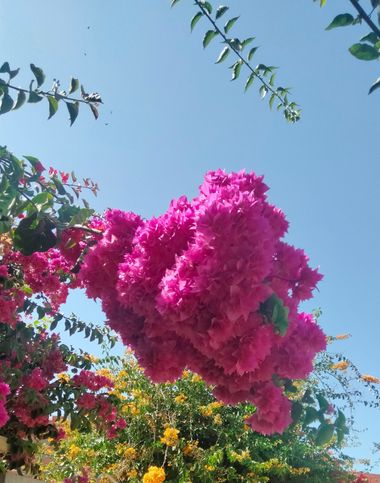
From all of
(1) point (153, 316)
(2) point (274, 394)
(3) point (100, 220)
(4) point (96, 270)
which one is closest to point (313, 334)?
(2) point (274, 394)

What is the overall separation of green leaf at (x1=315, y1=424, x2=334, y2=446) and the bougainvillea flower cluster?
100 mm

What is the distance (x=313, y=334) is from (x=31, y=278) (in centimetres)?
203

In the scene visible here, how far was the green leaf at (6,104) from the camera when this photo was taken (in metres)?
2.01

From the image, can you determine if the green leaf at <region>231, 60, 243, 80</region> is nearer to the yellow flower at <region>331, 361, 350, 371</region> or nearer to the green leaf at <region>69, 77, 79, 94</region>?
the green leaf at <region>69, 77, 79, 94</region>

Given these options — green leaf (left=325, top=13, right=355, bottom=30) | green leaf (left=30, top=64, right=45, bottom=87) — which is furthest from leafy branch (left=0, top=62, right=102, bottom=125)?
green leaf (left=325, top=13, right=355, bottom=30)

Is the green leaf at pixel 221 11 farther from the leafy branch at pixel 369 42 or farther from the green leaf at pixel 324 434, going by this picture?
the green leaf at pixel 324 434

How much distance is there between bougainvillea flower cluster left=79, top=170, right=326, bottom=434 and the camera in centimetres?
147

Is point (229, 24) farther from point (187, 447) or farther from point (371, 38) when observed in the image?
point (187, 447)

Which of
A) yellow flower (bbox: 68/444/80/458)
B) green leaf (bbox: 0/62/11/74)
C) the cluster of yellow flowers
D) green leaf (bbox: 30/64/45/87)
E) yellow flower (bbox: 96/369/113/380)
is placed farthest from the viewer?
yellow flower (bbox: 96/369/113/380)

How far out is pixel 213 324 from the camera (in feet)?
4.83

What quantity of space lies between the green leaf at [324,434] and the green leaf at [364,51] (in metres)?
1.05

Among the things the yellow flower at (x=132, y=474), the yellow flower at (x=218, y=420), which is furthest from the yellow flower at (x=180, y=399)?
the yellow flower at (x=132, y=474)

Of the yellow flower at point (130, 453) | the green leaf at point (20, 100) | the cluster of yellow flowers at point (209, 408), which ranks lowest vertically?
the yellow flower at point (130, 453)

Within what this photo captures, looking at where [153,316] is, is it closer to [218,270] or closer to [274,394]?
[218,270]
